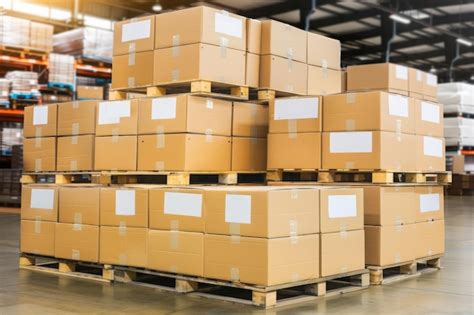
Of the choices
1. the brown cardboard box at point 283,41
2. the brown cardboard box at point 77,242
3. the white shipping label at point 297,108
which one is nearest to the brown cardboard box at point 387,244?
the white shipping label at point 297,108

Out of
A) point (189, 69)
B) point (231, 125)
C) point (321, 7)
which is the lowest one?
point (231, 125)

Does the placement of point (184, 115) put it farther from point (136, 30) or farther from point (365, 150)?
point (365, 150)

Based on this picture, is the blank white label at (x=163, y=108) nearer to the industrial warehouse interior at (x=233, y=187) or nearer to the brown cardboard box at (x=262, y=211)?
the industrial warehouse interior at (x=233, y=187)

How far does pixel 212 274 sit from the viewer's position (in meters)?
4.17

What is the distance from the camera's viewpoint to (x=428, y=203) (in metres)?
Answer: 5.55

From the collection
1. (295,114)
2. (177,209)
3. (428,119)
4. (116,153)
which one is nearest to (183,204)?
(177,209)

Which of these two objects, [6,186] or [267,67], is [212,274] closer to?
[267,67]

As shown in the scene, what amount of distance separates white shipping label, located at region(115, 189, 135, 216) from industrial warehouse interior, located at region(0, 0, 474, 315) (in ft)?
0.05

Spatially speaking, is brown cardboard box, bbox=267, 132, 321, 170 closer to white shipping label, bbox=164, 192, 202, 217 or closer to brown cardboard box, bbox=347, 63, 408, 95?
white shipping label, bbox=164, 192, 202, 217

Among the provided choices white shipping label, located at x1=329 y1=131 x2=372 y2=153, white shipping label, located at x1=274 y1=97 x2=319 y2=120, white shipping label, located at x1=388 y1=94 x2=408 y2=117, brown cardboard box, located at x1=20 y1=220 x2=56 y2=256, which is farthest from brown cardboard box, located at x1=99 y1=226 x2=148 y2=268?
white shipping label, located at x1=388 y1=94 x2=408 y2=117

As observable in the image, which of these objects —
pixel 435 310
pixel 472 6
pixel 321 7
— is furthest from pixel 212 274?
pixel 472 6

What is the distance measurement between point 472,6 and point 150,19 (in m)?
16.2

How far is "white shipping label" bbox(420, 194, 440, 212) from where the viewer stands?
17.9 ft

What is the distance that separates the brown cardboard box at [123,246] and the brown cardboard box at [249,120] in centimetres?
123
